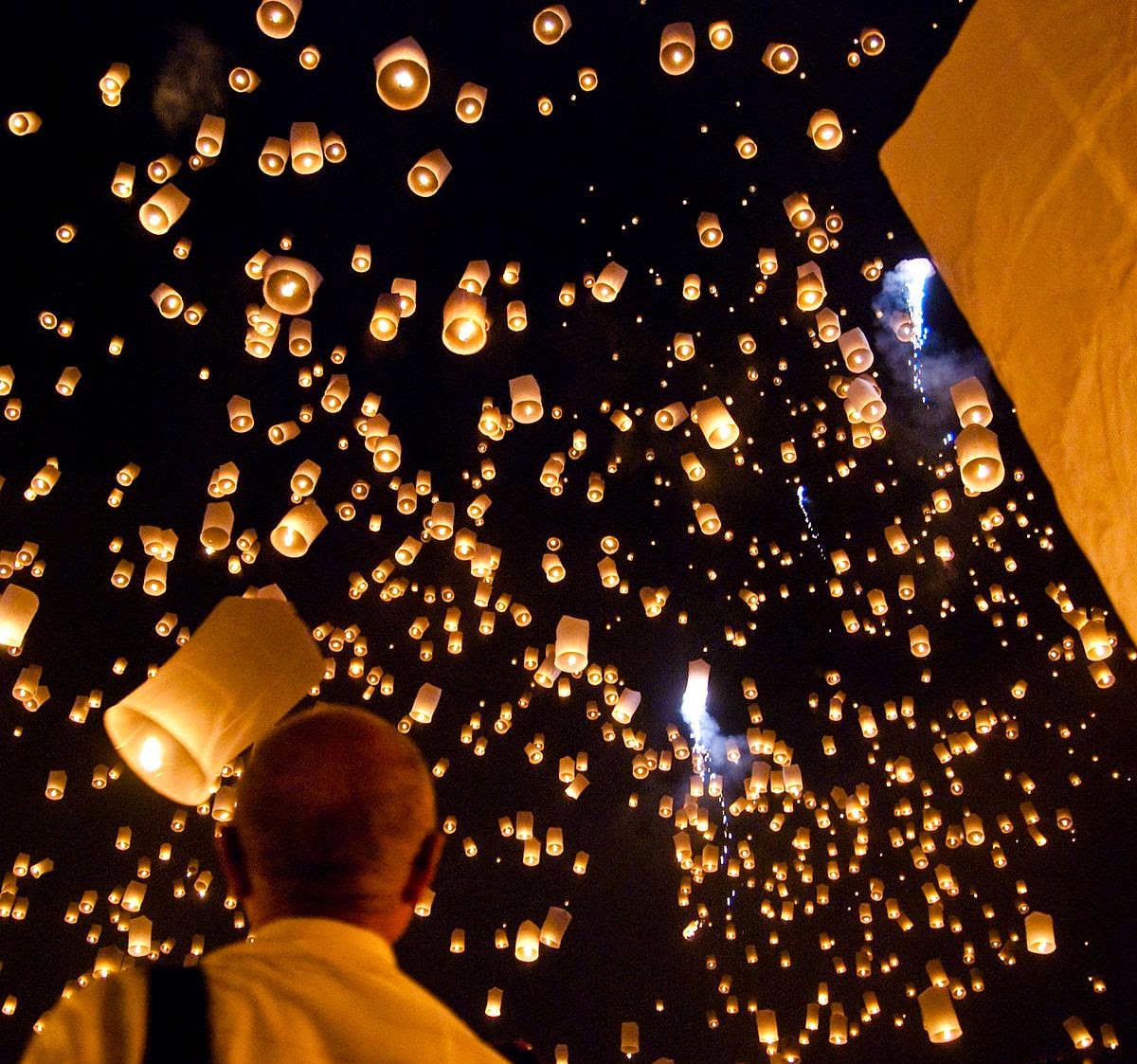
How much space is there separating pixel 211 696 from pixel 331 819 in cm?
196

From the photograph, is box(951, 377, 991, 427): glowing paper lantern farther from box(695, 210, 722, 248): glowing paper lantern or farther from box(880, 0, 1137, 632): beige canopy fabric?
box(880, 0, 1137, 632): beige canopy fabric

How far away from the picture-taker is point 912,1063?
9.40 m

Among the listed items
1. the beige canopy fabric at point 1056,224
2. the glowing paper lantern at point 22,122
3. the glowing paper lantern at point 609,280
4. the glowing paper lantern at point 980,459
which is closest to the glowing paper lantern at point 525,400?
the glowing paper lantern at point 609,280

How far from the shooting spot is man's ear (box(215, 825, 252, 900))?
3.45ft

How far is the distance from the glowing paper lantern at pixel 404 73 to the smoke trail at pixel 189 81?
4.20m

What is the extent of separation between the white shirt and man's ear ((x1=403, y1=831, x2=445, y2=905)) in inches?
5.5

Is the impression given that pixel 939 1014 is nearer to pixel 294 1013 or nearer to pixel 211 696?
pixel 211 696

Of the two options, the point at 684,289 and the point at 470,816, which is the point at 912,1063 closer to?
the point at 470,816

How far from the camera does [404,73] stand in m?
3.00

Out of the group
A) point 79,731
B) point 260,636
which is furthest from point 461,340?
point 79,731

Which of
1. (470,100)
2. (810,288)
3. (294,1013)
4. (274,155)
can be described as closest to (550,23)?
(470,100)

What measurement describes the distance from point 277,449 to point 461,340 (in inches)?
193

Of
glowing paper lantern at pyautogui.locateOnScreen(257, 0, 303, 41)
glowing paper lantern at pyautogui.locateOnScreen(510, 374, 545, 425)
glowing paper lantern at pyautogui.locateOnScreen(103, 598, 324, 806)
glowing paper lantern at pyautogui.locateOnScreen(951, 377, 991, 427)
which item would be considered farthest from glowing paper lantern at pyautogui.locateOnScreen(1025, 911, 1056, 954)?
glowing paper lantern at pyautogui.locateOnScreen(257, 0, 303, 41)

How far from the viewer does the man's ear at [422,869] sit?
1073 mm
